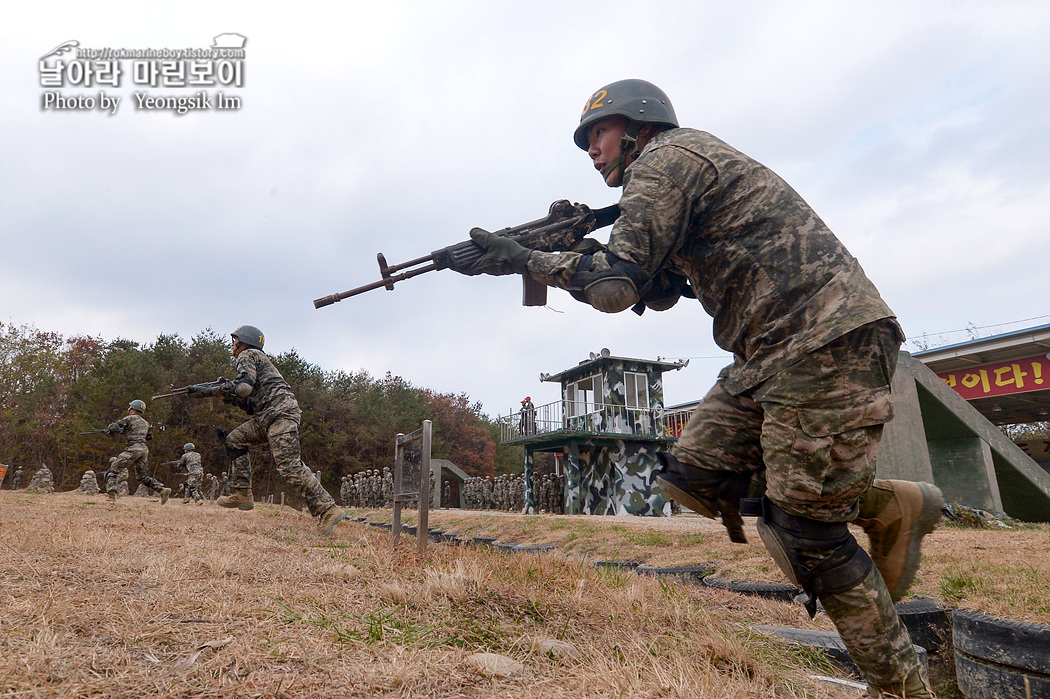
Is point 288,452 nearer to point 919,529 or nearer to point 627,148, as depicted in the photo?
point 627,148

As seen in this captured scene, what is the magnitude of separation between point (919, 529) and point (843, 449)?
21.9 inches

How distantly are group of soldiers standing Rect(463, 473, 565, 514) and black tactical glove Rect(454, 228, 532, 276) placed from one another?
18803mm

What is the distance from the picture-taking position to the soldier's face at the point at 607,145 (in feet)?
8.54

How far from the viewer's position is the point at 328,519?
6160 millimetres

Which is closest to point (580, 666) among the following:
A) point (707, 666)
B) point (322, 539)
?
point (707, 666)

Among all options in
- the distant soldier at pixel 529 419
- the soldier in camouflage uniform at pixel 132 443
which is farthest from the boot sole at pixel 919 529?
the distant soldier at pixel 529 419

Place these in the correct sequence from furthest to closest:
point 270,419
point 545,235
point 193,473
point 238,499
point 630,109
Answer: point 193,473
point 238,499
point 270,419
point 545,235
point 630,109

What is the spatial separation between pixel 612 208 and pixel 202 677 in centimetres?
245

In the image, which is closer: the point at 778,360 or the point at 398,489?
the point at 778,360

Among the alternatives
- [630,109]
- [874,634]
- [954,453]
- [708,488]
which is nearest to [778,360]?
[708,488]

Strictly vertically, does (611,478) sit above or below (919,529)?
below

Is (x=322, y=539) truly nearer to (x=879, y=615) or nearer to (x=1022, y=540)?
(x=879, y=615)

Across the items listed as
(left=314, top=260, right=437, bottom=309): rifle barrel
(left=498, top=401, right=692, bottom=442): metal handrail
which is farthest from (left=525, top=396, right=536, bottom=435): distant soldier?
(left=314, top=260, right=437, bottom=309): rifle barrel

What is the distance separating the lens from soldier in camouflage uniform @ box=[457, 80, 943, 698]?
1921mm
